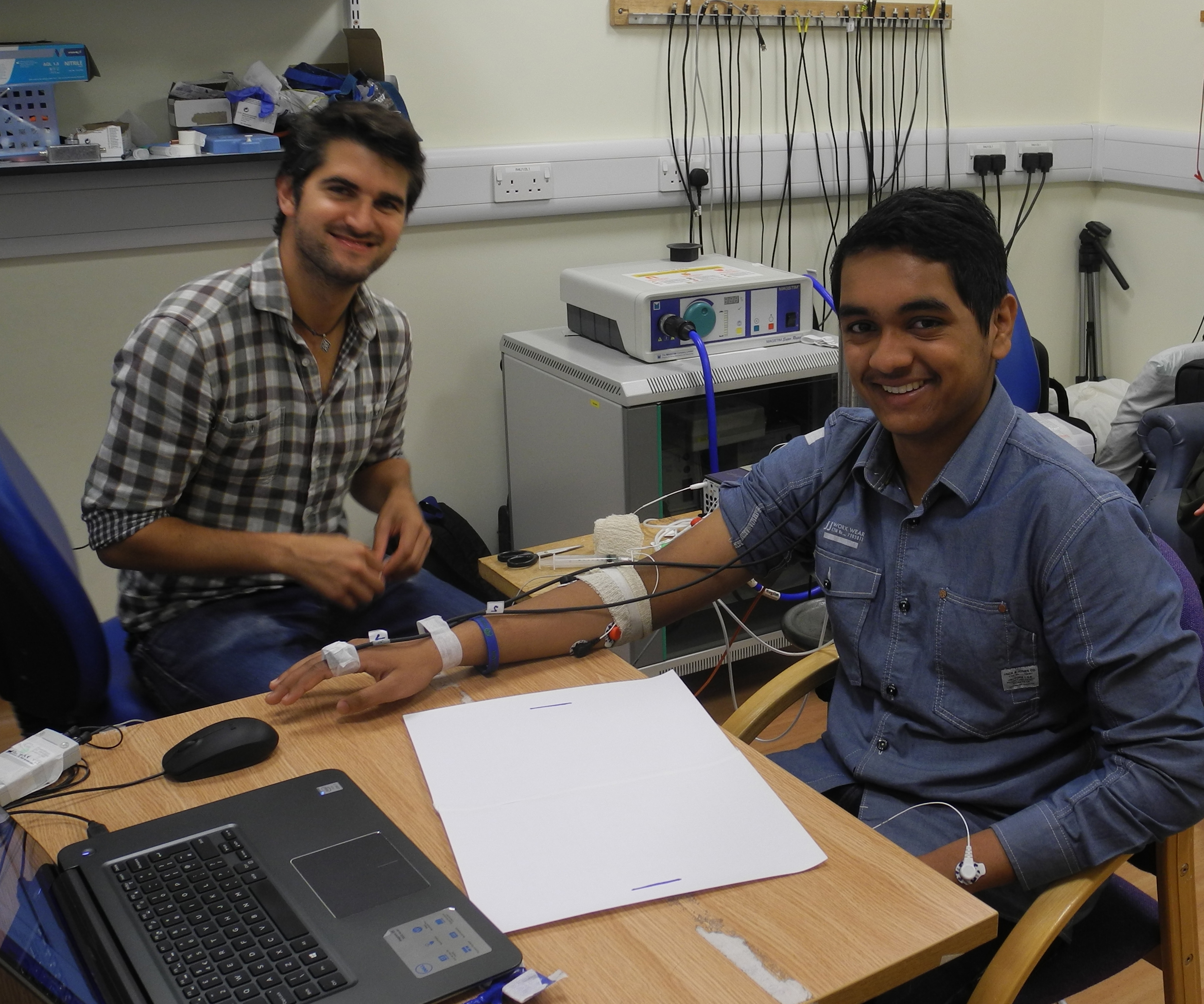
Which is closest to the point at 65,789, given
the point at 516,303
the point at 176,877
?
the point at 176,877

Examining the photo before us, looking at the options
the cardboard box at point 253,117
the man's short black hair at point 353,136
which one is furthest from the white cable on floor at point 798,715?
the cardboard box at point 253,117

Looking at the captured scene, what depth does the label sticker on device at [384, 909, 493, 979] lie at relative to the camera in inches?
30.9

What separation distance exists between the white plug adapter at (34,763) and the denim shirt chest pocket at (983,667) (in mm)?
875

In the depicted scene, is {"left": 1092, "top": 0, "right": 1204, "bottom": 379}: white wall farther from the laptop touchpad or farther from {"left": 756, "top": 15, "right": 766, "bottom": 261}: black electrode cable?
the laptop touchpad

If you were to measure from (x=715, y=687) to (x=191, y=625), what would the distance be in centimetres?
150

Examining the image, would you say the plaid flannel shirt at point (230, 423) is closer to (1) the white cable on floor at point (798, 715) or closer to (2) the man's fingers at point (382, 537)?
(2) the man's fingers at point (382, 537)

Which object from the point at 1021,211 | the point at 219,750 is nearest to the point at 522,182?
the point at 1021,211

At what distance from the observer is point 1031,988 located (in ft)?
3.78

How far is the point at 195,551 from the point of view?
156 cm

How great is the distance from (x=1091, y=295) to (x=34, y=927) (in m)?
3.76

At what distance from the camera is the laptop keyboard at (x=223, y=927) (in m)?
0.76

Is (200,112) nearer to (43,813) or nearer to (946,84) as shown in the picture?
(43,813)

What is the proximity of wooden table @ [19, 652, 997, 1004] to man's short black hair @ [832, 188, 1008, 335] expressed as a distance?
532mm

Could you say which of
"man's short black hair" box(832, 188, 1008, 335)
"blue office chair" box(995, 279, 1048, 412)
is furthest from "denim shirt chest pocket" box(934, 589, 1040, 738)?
"blue office chair" box(995, 279, 1048, 412)
